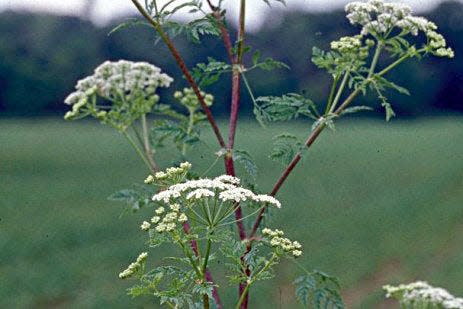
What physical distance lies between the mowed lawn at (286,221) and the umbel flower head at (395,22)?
132 centimetres

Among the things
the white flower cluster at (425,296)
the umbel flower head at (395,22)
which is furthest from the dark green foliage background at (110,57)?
the white flower cluster at (425,296)

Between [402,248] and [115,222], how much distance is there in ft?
18.0

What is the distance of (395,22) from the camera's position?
438cm

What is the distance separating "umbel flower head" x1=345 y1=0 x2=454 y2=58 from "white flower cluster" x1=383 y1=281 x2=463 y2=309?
165 centimetres

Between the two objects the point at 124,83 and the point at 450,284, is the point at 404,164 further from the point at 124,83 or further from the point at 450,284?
the point at 124,83

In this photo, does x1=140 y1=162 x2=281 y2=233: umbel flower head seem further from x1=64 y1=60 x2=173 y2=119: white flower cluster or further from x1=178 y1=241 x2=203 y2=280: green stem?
x1=64 y1=60 x2=173 y2=119: white flower cluster

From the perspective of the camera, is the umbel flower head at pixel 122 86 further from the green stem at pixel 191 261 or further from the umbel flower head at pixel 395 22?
the green stem at pixel 191 261

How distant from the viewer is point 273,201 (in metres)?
3.43

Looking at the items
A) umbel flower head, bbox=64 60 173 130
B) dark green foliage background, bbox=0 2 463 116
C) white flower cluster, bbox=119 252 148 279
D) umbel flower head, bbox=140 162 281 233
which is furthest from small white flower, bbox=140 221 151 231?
dark green foliage background, bbox=0 2 463 116

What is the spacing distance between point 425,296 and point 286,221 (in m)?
11.5

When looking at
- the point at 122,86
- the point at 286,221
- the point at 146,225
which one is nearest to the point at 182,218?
the point at 146,225

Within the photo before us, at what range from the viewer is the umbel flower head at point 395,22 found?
170 inches

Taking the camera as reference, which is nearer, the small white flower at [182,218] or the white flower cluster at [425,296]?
the white flower cluster at [425,296]

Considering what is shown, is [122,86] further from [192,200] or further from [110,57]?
[110,57]
